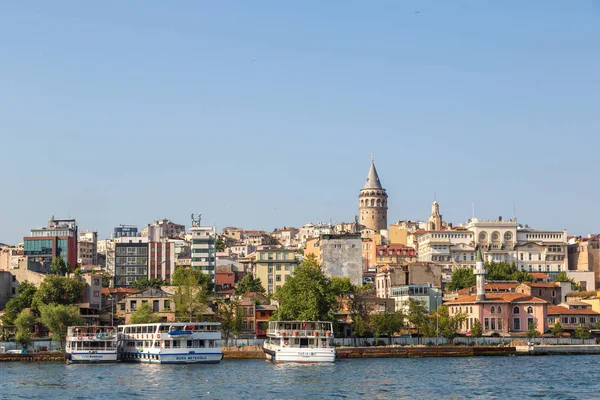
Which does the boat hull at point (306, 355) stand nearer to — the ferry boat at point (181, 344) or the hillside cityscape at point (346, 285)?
the ferry boat at point (181, 344)

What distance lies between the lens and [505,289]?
4589 inches

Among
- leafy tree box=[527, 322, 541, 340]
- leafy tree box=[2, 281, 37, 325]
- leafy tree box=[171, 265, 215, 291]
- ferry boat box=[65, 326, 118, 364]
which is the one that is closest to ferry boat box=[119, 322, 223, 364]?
ferry boat box=[65, 326, 118, 364]

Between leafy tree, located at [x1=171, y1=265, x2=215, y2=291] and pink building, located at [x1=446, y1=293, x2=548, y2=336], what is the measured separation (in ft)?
85.9

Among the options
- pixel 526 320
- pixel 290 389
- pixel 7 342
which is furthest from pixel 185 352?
pixel 526 320

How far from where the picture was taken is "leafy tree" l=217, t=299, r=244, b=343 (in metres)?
93.2

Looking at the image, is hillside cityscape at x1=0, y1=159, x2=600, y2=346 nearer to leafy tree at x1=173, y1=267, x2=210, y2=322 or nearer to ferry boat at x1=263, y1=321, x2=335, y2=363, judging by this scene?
leafy tree at x1=173, y1=267, x2=210, y2=322

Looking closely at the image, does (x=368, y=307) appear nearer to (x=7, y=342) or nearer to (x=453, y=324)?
(x=453, y=324)

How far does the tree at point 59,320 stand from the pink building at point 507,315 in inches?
1441

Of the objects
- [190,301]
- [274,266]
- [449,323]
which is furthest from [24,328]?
[274,266]

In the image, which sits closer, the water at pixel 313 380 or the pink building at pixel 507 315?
the water at pixel 313 380

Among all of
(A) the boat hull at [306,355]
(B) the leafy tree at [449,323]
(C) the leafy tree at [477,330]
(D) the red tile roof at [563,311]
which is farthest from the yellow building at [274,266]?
(A) the boat hull at [306,355]

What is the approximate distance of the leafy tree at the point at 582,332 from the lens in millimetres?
97000

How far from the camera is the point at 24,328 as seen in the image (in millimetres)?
89750

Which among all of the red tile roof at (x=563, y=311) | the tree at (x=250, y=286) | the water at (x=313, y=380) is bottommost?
the water at (x=313, y=380)
